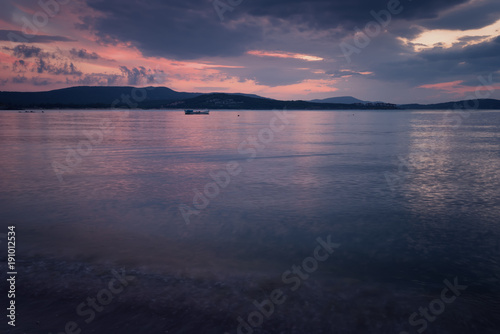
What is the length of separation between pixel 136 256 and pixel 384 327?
637 centimetres

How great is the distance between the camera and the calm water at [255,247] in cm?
674

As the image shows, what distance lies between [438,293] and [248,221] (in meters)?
6.46

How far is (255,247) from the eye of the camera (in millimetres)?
10141

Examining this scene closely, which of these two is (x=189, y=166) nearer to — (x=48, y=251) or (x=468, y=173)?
(x=48, y=251)

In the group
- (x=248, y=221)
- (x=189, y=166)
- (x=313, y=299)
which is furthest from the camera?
(x=189, y=166)

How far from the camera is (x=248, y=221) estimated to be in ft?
40.7

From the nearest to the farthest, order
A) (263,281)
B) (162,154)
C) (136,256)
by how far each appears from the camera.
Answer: (263,281)
(136,256)
(162,154)

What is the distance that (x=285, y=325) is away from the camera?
6.48 m

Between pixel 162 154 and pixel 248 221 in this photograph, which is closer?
pixel 248 221

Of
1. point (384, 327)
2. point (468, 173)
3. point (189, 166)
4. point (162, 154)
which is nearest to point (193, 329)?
point (384, 327)

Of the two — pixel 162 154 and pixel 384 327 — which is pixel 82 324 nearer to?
pixel 384 327

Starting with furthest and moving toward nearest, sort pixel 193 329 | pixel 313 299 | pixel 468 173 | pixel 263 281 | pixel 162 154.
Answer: pixel 162 154 < pixel 468 173 < pixel 263 281 < pixel 313 299 < pixel 193 329

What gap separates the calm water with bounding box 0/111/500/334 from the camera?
265 inches

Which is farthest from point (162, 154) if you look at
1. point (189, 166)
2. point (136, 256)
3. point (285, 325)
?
point (285, 325)
